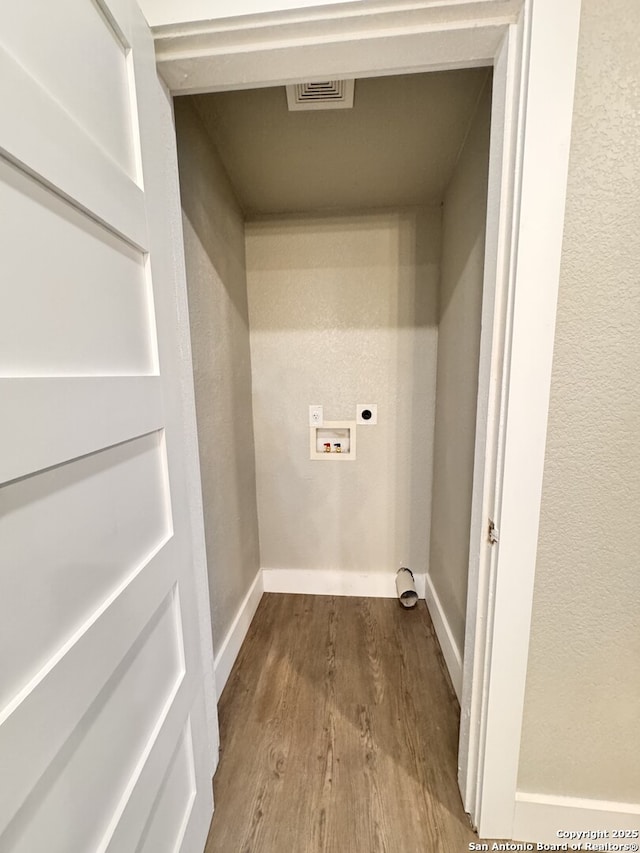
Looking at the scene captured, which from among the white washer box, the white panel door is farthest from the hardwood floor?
the white washer box

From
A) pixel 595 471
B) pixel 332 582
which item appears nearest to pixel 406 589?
pixel 332 582

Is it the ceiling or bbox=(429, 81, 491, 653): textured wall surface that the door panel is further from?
bbox=(429, 81, 491, 653): textured wall surface

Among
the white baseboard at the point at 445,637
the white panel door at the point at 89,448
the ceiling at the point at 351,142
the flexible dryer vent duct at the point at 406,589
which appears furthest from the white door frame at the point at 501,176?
the flexible dryer vent duct at the point at 406,589

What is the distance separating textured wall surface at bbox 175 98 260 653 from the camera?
50.8 inches

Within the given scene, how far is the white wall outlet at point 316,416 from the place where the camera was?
6.70 feet

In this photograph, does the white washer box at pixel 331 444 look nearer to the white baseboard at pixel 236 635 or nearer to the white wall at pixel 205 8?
the white baseboard at pixel 236 635

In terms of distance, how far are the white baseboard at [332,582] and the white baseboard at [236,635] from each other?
0.38ft

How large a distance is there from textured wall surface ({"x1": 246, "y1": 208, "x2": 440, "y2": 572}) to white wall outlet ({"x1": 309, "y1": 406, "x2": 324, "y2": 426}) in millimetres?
36

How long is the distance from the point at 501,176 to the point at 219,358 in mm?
1161

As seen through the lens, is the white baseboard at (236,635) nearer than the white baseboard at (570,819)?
No

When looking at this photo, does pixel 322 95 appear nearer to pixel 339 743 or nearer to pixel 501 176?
pixel 501 176

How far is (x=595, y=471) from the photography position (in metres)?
0.86

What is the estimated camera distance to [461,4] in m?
0.75

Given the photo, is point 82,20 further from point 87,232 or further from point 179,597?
point 179,597
